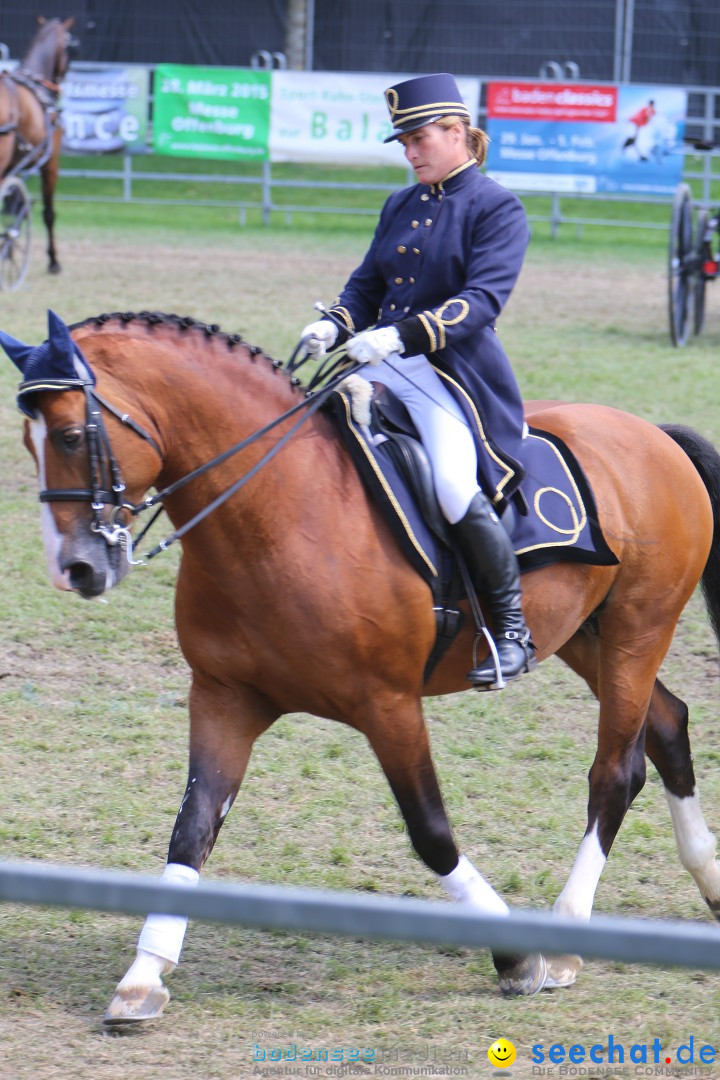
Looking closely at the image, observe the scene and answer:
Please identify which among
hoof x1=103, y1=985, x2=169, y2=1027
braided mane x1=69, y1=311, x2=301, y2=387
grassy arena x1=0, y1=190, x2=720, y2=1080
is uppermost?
braided mane x1=69, y1=311, x2=301, y2=387

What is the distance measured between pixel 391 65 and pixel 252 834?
21.7m

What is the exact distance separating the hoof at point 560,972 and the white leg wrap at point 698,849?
549 millimetres

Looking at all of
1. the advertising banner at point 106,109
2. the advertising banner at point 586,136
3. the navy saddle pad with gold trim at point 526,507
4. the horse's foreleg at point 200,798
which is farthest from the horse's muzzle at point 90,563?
the advertising banner at point 106,109

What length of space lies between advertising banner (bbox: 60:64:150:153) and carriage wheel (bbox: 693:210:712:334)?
8.92 metres

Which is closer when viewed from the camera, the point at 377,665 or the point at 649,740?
the point at 377,665

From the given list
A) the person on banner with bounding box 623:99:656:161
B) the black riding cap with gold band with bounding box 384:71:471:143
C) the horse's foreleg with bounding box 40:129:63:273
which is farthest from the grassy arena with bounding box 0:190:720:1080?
the person on banner with bounding box 623:99:656:161

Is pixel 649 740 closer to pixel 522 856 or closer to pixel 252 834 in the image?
pixel 522 856

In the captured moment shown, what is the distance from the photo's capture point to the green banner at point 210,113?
1822 cm

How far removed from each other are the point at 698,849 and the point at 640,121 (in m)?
14.8

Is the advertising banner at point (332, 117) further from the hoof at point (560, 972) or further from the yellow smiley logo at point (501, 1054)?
the yellow smiley logo at point (501, 1054)

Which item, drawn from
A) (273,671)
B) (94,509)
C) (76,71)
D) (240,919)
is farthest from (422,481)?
(76,71)

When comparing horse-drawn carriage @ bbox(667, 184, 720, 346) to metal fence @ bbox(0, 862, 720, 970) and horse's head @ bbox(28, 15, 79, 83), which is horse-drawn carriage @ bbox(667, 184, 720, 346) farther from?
metal fence @ bbox(0, 862, 720, 970)

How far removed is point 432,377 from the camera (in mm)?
3527

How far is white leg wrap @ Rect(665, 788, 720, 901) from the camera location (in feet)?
12.8
